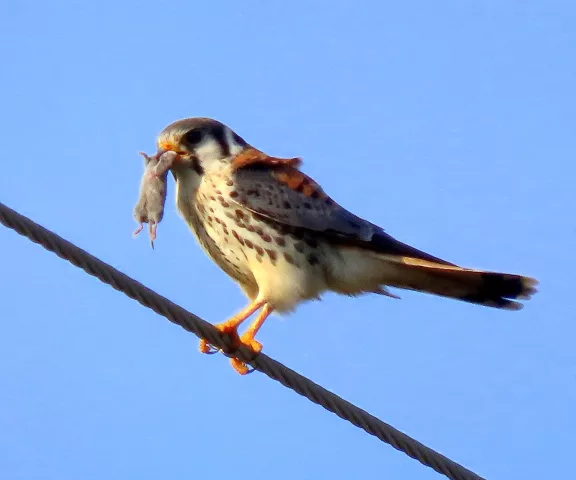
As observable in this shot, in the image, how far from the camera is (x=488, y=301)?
18.5 feet

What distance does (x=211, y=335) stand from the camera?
14.7 feet

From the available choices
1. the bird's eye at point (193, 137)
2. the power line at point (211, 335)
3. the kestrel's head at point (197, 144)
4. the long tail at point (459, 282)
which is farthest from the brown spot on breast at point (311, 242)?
the power line at point (211, 335)

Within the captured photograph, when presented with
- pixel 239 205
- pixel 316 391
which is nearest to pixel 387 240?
pixel 239 205

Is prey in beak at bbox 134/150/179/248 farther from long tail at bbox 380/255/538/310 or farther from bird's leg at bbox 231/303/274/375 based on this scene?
long tail at bbox 380/255/538/310

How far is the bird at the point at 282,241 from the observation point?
546 centimetres

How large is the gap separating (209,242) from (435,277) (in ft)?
3.45

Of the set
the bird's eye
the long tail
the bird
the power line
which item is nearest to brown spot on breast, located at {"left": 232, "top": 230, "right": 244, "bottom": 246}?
the bird

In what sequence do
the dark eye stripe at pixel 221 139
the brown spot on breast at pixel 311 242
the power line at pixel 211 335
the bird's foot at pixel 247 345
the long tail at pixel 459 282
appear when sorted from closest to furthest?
the power line at pixel 211 335 < the bird's foot at pixel 247 345 < the long tail at pixel 459 282 < the brown spot on breast at pixel 311 242 < the dark eye stripe at pixel 221 139

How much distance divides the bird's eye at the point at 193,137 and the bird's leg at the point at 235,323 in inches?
32.2

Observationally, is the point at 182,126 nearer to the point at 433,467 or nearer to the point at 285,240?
the point at 285,240

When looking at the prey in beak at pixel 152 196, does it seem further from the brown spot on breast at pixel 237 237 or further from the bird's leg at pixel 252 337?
the bird's leg at pixel 252 337

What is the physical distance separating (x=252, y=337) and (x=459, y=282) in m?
1.06

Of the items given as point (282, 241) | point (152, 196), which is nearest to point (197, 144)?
point (152, 196)

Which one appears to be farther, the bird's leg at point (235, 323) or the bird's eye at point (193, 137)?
the bird's eye at point (193, 137)
